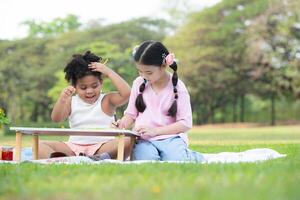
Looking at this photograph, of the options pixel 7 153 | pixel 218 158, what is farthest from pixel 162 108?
pixel 7 153

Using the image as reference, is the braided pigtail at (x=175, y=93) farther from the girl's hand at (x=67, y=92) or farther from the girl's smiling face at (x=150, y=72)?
the girl's hand at (x=67, y=92)

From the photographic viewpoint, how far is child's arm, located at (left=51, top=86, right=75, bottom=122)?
5480mm

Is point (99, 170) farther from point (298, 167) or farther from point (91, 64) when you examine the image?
point (91, 64)

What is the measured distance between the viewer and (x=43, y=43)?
34.5 meters

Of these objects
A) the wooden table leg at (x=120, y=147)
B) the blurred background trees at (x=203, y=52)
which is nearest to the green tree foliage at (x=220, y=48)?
the blurred background trees at (x=203, y=52)

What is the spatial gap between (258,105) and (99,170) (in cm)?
3921

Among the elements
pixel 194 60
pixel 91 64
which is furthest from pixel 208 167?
pixel 194 60

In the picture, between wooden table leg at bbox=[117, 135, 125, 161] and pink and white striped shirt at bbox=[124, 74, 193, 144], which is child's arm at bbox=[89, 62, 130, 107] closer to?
pink and white striped shirt at bbox=[124, 74, 193, 144]

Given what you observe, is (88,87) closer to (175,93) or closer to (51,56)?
(175,93)

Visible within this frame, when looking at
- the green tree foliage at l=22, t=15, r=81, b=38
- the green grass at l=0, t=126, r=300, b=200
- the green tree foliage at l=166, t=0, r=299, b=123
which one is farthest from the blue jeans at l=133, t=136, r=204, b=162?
the green tree foliage at l=22, t=15, r=81, b=38

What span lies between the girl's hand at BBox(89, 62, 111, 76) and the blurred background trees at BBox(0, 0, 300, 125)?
967 inches

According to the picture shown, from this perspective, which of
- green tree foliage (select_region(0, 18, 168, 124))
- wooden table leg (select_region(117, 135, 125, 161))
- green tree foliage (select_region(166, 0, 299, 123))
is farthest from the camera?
green tree foliage (select_region(166, 0, 299, 123))

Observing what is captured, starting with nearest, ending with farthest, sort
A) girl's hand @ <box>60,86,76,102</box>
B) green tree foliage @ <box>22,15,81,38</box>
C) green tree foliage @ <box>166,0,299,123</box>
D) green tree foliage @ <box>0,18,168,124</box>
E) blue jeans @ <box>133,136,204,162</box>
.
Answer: blue jeans @ <box>133,136,204,162</box> < girl's hand @ <box>60,86,76,102</box> < green tree foliage @ <box>0,18,168,124</box> < green tree foliage @ <box>166,0,299,123</box> < green tree foliage @ <box>22,15,81,38</box>

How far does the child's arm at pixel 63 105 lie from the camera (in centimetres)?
548
